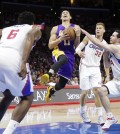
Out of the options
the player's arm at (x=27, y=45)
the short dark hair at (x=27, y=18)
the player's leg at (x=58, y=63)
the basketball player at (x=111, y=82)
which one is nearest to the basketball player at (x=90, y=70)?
the basketball player at (x=111, y=82)

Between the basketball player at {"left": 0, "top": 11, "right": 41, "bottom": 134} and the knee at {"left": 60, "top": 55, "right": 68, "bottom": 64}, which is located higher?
the basketball player at {"left": 0, "top": 11, "right": 41, "bottom": 134}

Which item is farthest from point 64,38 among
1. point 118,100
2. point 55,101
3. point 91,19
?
point 91,19

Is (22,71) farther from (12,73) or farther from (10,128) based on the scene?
(10,128)

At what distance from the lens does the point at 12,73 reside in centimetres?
407

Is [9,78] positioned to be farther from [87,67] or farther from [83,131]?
[87,67]

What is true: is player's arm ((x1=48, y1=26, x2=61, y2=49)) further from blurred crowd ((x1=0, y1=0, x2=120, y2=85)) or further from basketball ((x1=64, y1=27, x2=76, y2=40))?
blurred crowd ((x1=0, y1=0, x2=120, y2=85))

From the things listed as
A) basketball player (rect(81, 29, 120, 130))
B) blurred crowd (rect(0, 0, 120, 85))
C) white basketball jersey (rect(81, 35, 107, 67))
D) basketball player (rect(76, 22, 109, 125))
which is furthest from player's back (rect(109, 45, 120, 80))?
blurred crowd (rect(0, 0, 120, 85))

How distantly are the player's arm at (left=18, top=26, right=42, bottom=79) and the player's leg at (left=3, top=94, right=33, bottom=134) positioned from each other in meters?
0.35

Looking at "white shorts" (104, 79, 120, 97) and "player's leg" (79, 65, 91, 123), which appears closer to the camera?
"white shorts" (104, 79, 120, 97)

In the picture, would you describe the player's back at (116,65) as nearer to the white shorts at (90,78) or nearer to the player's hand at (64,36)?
the white shorts at (90,78)

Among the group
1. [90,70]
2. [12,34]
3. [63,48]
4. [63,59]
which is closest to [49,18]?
[90,70]

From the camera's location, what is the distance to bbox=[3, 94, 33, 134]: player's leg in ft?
13.4

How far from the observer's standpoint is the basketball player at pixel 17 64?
13.3 feet

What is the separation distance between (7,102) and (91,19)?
69.5ft
